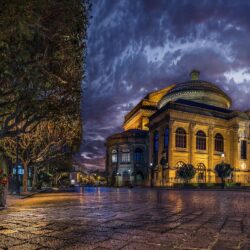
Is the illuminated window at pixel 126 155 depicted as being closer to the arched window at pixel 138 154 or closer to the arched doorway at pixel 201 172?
the arched window at pixel 138 154

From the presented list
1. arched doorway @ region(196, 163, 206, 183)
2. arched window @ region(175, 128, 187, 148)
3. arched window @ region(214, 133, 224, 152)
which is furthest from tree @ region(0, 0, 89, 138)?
arched window @ region(214, 133, 224, 152)

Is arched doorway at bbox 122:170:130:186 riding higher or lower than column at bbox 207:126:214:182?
lower

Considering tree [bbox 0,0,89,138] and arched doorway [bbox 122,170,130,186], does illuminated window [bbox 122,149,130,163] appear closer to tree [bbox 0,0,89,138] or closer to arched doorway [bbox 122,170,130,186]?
arched doorway [bbox 122,170,130,186]

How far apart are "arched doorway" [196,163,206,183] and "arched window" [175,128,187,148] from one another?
468 cm

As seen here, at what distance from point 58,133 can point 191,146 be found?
28.0m

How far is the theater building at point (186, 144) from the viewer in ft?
161

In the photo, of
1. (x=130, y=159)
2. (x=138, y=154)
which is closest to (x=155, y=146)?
(x=138, y=154)

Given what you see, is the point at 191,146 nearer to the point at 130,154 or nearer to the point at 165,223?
the point at 130,154

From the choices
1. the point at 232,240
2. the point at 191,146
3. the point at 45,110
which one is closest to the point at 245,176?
the point at 191,146

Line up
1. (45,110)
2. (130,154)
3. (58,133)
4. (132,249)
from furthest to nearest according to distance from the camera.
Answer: (130,154)
(58,133)
(45,110)
(132,249)

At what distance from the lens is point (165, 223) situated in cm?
805

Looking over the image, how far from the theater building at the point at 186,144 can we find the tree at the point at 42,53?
32416 mm

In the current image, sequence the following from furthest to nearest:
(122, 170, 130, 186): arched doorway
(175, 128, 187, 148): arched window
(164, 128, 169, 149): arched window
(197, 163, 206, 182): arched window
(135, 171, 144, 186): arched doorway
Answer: (122, 170, 130, 186): arched doorway, (135, 171, 144, 186): arched doorway, (197, 163, 206, 182): arched window, (164, 128, 169, 149): arched window, (175, 128, 187, 148): arched window

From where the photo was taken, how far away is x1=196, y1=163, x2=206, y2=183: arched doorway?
50.0 metres
